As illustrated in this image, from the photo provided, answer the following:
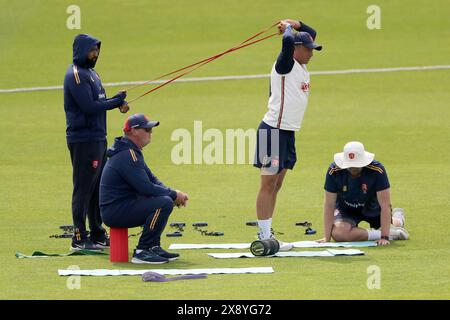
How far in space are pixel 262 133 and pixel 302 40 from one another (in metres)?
1.22

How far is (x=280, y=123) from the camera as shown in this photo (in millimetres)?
14281

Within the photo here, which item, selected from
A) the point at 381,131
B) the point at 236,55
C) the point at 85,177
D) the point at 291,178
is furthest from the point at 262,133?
the point at 236,55

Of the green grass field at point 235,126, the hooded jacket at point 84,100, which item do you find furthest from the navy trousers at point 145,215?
the hooded jacket at point 84,100

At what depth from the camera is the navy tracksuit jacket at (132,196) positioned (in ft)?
44.2

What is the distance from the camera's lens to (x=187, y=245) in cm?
1475

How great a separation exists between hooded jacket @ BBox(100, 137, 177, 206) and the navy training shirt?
228 cm

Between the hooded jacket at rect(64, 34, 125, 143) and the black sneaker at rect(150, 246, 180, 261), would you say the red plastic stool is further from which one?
the hooded jacket at rect(64, 34, 125, 143)

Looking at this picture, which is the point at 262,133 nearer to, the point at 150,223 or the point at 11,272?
the point at 150,223

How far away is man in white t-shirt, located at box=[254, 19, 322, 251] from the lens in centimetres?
1430

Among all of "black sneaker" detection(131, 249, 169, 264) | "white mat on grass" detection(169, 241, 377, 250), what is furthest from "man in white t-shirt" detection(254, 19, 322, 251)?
"black sneaker" detection(131, 249, 169, 264)

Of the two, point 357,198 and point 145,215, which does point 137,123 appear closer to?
point 145,215

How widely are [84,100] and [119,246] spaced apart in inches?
81.8

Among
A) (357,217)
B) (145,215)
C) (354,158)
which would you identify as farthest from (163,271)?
(357,217)

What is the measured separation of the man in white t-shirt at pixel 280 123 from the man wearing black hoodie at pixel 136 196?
1.19 meters
